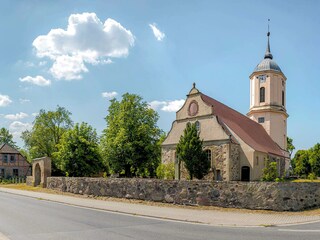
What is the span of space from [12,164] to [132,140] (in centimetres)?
3598

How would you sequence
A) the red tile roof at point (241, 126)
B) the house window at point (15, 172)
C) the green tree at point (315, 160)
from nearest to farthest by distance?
the red tile roof at point (241, 126) < the green tree at point (315, 160) < the house window at point (15, 172)

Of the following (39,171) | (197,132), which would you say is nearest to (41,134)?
(39,171)

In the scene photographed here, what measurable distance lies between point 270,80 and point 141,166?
73.8 ft

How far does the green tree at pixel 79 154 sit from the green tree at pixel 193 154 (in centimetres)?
1084

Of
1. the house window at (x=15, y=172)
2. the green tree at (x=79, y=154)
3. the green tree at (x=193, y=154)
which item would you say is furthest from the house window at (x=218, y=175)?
the house window at (x=15, y=172)

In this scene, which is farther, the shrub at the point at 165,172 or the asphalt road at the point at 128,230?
the shrub at the point at 165,172

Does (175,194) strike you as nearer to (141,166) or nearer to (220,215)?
(220,215)

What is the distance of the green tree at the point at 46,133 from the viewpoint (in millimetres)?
65375

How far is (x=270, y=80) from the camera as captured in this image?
50.7 metres

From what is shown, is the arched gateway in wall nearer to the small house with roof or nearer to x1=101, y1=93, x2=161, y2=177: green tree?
x1=101, y1=93, x2=161, y2=177: green tree

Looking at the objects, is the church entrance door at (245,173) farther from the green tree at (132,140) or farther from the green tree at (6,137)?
the green tree at (6,137)

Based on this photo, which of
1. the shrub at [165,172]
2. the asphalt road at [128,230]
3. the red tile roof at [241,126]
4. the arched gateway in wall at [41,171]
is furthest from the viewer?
the red tile roof at [241,126]

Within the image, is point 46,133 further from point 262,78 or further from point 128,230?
point 128,230

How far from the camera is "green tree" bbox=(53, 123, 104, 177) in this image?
38938 mm
